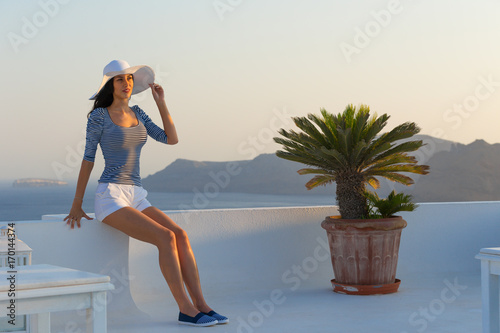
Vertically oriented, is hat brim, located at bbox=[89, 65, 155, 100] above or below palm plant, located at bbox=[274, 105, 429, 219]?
above

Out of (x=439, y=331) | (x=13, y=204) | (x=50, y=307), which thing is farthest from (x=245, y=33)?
(x=13, y=204)

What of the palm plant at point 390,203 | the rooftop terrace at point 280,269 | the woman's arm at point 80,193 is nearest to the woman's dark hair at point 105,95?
the woman's arm at point 80,193

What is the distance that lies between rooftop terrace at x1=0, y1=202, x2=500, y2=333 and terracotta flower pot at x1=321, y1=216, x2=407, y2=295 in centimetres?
16

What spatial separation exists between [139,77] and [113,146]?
26.2 inches

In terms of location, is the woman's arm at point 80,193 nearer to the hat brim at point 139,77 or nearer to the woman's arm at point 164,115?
the hat brim at point 139,77

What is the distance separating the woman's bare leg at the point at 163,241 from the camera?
4363 mm

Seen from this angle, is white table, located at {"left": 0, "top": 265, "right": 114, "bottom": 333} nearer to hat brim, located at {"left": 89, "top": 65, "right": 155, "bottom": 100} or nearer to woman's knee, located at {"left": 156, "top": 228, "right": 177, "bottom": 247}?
woman's knee, located at {"left": 156, "top": 228, "right": 177, "bottom": 247}

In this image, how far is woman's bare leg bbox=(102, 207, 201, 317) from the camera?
4.36 metres

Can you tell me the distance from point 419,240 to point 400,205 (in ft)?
3.70

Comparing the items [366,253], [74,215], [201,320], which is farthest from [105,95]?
[366,253]

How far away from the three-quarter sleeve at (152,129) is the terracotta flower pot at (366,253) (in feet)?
6.20

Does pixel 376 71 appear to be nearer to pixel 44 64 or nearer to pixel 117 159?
pixel 117 159

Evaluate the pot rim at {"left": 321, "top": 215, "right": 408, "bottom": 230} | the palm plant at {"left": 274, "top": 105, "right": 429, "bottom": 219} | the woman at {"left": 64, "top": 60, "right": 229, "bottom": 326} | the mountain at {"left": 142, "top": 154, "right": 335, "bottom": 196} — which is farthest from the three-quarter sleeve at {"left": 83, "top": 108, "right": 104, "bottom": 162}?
the mountain at {"left": 142, "top": 154, "right": 335, "bottom": 196}

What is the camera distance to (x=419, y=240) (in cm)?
689
